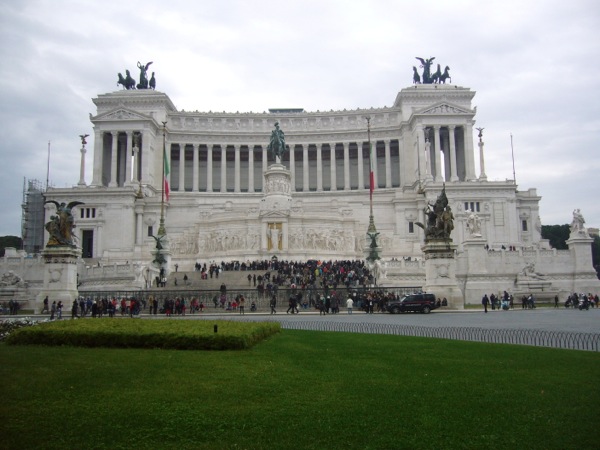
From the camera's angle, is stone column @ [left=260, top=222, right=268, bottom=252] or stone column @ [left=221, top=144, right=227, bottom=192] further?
stone column @ [left=221, top=144, right=227, bottom=192]

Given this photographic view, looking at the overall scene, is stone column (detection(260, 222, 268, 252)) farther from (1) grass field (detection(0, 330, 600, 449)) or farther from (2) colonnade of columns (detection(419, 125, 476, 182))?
(1) grass field (detection(0, 330, 600, 449))

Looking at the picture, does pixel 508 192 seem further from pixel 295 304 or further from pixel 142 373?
pixel 142 373

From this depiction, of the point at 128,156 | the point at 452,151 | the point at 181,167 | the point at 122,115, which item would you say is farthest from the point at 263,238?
the point at 452,151

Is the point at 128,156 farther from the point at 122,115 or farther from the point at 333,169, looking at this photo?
the point at 333,169

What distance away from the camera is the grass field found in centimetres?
912

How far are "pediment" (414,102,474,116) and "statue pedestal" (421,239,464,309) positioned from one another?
6177cm

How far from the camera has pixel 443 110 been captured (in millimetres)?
98062

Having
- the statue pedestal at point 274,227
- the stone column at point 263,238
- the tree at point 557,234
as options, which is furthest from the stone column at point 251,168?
the tree at point 557,234

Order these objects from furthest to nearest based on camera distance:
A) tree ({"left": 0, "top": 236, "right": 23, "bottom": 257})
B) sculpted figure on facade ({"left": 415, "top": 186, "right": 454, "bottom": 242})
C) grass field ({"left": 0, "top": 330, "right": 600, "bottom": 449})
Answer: tree ({"left": 0, "top": 236, "right": 23, "bottom": 257}), sculpted figure on facade ({"left": 415, "top": 186, "right": 454, "bottom": 242}), grass field ({"left": 0, "top": 330, "right": 600, "bottom": 449})

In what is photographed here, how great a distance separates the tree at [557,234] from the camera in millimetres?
108625

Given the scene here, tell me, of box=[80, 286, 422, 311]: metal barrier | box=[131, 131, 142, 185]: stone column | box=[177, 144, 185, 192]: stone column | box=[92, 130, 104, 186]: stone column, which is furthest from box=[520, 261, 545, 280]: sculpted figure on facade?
box=[92, 130, 104, 186]: stone column

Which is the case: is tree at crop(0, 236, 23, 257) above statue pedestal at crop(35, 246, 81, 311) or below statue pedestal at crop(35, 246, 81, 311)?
above

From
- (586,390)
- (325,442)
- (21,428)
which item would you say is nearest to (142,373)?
(21,428)

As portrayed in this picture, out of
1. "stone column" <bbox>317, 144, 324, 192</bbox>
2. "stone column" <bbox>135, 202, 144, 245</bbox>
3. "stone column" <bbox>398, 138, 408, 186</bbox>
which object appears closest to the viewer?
"stone column" <bbox>135, 202, 144, 245</bbox>
